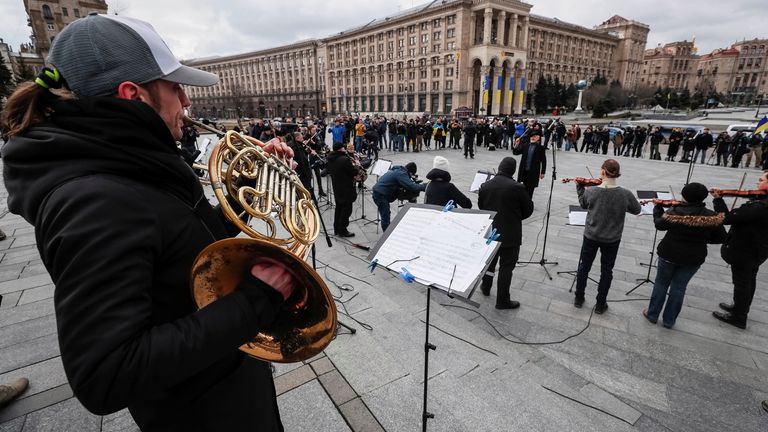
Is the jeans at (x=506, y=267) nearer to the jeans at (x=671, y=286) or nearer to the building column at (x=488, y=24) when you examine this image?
the jeans at (x=671, y=286)

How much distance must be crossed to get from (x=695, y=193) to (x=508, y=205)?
225 cm

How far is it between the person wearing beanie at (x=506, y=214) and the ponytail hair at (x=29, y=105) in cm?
468

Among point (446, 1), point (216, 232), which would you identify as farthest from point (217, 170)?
point (446, 1)

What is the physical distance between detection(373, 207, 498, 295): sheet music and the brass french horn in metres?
0.71

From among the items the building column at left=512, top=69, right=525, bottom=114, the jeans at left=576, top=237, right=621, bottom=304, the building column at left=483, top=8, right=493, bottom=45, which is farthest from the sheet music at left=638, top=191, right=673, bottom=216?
the building column at left=512, top=69, right=525, bottom=114

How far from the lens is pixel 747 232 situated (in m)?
4.66

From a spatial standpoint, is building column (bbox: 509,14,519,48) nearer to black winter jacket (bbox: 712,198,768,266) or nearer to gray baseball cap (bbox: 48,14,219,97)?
black winter jacket (bbox: 712,198,768,266)

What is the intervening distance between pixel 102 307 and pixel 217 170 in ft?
→ 2.66

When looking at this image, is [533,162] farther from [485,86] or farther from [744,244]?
[485,86]

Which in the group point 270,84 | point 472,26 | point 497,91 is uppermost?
point 472,26

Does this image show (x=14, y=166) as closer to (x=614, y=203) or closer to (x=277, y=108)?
(x=614, y=203)

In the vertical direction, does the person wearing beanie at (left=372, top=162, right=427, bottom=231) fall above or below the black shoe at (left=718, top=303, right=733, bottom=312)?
above

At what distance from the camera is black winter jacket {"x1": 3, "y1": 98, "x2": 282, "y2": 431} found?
0.97 meters

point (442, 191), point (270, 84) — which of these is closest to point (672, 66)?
point (270, 84)
